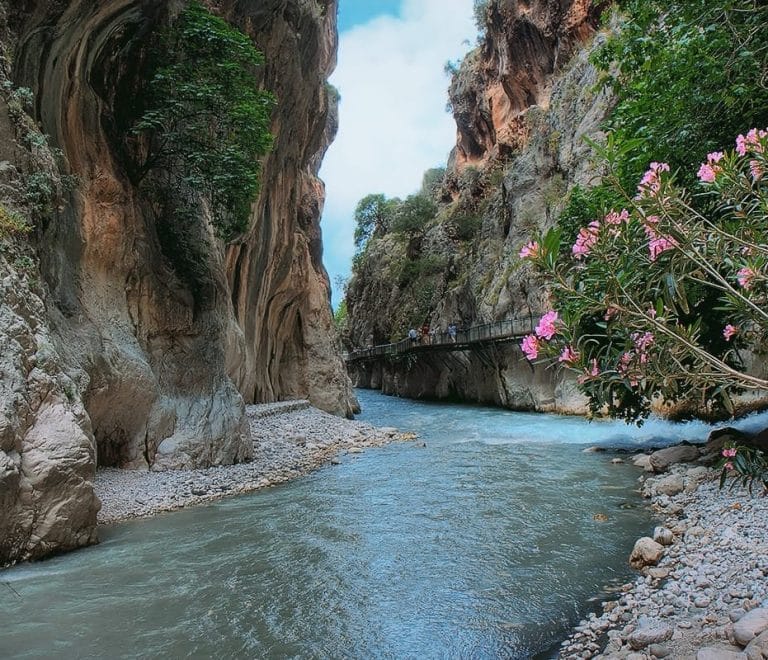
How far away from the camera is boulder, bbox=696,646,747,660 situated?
348 centimetres

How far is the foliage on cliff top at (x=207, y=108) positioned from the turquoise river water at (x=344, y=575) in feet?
20.8

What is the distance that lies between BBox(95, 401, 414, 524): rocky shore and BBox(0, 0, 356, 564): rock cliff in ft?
1.73

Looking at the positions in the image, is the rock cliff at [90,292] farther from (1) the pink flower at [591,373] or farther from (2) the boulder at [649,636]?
(2) the boulder at [649,636]

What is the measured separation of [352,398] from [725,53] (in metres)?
23.6

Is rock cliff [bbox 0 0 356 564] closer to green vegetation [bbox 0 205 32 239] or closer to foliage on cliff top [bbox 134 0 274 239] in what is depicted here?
green vegetation [bbox 0 205 32 239]

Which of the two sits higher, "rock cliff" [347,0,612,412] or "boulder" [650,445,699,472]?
"rock cliff" [347,0,612,412]

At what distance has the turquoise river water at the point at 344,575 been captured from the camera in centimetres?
481

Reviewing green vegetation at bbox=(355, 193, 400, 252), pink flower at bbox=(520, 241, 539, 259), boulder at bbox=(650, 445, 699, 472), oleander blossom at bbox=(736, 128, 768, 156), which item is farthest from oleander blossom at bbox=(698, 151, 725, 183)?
green vegetation at bbox=(355, 193, 400, 252)

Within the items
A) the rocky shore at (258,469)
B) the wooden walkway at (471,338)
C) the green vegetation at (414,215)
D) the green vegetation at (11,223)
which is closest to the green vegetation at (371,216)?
the green vegetation at (414,215)

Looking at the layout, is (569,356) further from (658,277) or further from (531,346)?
(658,277)

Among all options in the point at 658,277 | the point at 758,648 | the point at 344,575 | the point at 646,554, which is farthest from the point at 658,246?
the point at 344,575

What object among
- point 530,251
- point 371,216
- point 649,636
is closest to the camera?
point 530,251

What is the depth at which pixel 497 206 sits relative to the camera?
113ft

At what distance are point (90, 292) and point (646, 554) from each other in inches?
364
